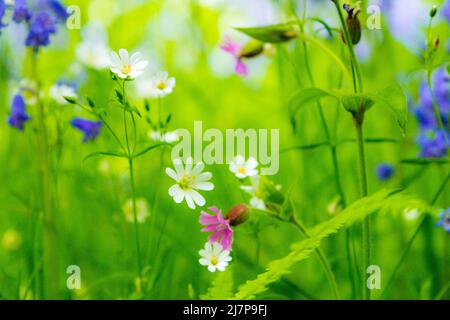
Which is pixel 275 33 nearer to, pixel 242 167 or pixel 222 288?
pixel 242 167

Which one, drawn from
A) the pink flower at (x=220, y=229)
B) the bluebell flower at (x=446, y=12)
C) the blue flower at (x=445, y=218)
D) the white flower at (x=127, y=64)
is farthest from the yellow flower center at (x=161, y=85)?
the bluebell flower at (x=446, y=12)

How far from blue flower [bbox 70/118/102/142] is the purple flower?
0.56 ft

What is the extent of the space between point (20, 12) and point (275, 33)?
367 millimetres

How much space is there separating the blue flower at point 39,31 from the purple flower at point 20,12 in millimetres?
14

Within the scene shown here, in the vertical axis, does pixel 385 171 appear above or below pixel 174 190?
above

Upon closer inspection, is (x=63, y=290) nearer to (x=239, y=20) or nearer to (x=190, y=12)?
(x=190, y=12)

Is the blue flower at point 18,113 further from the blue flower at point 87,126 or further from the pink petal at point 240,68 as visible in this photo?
the pink petal at point 240,68

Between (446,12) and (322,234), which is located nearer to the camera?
(322,234)

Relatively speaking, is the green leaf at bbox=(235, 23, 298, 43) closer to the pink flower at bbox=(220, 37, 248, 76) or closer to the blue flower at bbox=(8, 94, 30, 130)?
the pink flower at bbox=(220, 37, 248, 76)

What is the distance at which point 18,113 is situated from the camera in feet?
3.57

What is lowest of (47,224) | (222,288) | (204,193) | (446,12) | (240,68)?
(222,288)

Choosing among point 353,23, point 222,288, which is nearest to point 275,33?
point 353,23

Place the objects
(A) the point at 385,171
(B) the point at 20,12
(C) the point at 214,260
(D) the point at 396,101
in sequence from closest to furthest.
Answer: (D) the point at 396,101 → (C) the point at 214,260 → (B) the point at 20,12 → (A) the point at 385,171
